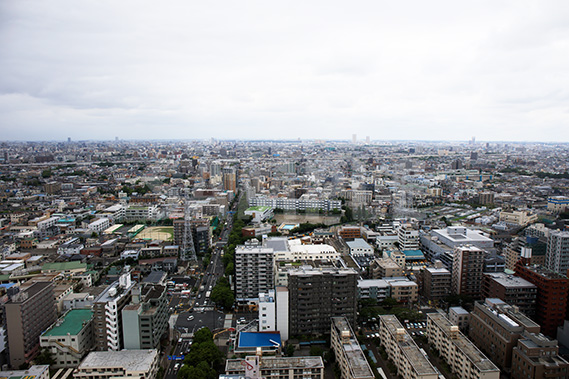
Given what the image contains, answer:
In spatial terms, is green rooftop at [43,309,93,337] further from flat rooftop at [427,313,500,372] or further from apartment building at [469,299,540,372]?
apartment building at [469,299,540,372]

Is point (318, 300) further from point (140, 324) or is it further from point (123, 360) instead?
point (123, 360)

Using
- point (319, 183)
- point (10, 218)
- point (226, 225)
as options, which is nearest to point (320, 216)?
point (226, 225)

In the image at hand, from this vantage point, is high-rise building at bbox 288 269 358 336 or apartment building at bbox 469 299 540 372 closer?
apartment building at bbox 469 299 540 372

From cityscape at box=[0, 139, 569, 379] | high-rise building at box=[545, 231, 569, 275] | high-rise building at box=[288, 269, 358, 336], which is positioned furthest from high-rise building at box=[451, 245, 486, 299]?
high-rise building at box=[288, 269, 358, 336]

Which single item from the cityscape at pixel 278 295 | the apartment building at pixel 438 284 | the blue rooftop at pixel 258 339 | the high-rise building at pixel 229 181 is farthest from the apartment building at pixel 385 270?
the high-rise building at pixel 229 181

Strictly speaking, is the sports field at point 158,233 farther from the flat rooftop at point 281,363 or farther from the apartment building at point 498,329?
the apartment building at point 498,329

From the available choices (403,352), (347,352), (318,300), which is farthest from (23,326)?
(403,352)
